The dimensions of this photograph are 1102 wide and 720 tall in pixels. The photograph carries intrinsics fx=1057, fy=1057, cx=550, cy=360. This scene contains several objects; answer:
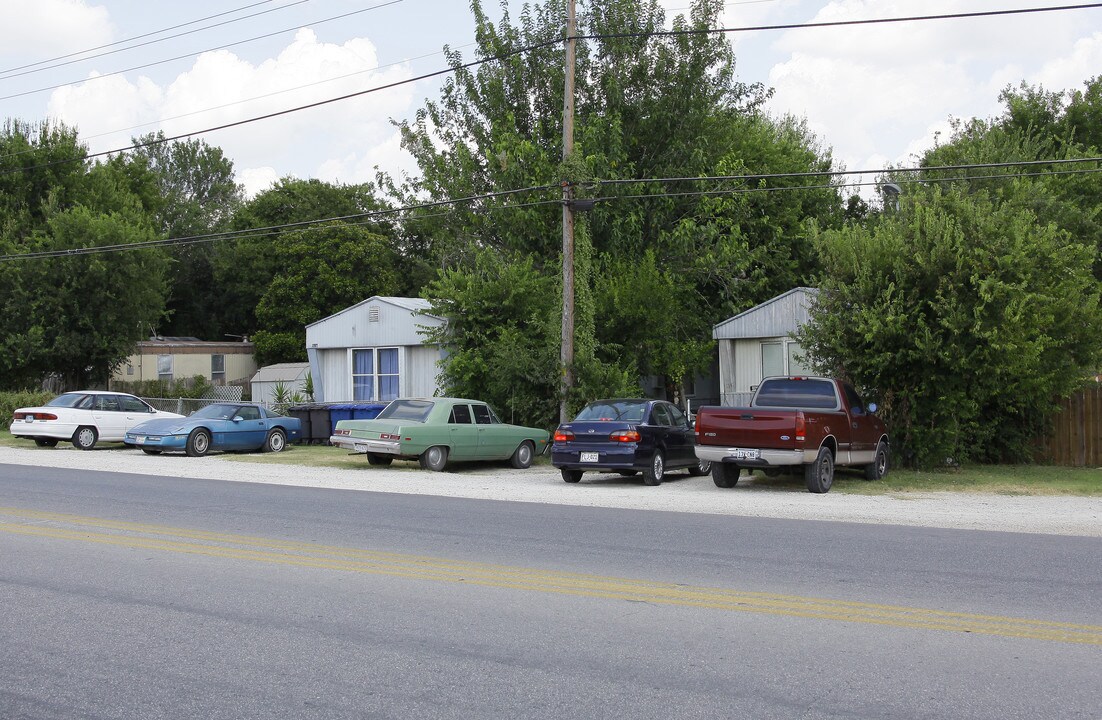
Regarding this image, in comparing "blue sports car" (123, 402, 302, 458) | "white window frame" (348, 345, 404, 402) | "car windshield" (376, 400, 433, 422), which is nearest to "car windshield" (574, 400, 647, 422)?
"car windshield" (376, 400, 433, 422)

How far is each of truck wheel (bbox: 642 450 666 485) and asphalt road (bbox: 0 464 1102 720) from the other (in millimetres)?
5979

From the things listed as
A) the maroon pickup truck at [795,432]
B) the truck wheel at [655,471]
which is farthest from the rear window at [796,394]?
the truck wheel at [655,471]

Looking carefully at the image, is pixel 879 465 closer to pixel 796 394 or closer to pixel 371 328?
pixel 796 394

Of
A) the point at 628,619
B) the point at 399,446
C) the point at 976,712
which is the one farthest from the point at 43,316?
the point at 976,712

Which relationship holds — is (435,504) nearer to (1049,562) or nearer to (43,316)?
(1049,562)

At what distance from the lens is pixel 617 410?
61.8 ft

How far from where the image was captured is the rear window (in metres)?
17.9

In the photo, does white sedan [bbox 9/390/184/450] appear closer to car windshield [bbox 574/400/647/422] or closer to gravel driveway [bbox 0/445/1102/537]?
gravel driveway [bbox 0/445/1102/537]

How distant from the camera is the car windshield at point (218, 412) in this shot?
83.2ft

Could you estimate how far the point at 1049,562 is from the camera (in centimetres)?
967

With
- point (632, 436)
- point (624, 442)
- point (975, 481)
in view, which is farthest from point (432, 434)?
point (975, 481)

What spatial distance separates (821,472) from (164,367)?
134 ft

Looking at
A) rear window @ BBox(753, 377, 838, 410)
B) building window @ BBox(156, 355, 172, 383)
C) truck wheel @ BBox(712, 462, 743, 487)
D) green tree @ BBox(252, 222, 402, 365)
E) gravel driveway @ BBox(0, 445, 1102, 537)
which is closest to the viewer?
gravel driveway @ BBox(0, 445, 1102, 537)

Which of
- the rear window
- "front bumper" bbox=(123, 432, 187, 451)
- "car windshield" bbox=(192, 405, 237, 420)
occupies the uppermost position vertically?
the rear window
